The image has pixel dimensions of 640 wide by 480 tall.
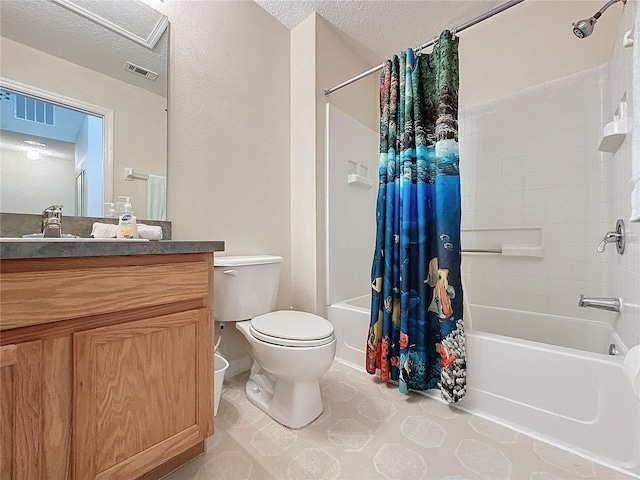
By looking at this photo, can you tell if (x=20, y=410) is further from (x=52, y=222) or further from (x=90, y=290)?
(x=52, y=222)

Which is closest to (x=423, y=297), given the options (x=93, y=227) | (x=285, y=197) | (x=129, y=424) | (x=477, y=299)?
(x=477, y=299)

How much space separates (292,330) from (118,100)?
1313 mm

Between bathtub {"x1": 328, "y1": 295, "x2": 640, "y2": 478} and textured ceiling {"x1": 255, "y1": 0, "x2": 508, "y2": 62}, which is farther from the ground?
textured ceiling {"x1": 255, "y1": 0, "x2": 508, "y2": 62}

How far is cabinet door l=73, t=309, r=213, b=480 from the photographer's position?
0.75 meters

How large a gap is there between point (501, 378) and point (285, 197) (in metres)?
1.61

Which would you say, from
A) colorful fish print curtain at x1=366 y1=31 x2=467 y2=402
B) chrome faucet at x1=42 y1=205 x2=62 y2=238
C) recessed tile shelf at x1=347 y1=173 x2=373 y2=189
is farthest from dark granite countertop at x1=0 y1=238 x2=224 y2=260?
recessed tile shelf at x1=347 y1=173 x2=373 y2=189

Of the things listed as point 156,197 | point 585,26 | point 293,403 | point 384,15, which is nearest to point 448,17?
point 384,15

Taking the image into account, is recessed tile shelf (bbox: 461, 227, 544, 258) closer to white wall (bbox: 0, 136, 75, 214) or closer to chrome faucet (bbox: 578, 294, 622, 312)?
chrome faucet (bbox: 578, 294, 622, 312)

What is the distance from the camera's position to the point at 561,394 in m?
1.14

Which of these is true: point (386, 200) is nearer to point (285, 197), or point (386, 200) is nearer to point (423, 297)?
point (423, 297)

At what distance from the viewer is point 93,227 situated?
120cm

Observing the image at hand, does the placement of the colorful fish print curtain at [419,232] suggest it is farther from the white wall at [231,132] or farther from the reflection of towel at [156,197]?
the reflection of towel at [156,197]

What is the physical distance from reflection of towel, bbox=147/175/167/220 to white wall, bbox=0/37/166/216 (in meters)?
0.02

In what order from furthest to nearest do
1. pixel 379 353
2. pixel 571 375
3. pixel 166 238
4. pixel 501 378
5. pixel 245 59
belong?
pixel 245 59
pixel 379 353
pixel 166 238
pixel 501 378
pixel 571 375
